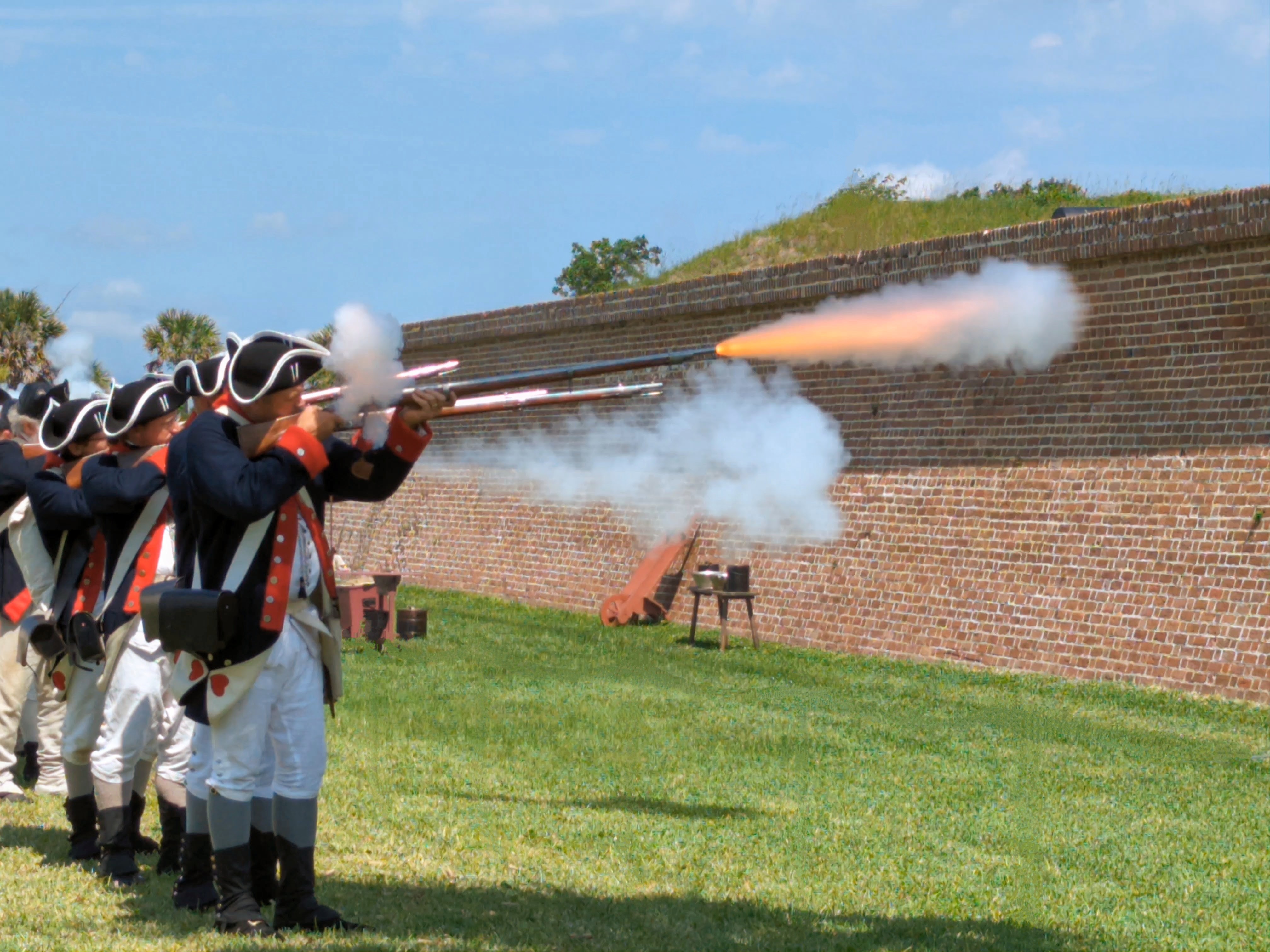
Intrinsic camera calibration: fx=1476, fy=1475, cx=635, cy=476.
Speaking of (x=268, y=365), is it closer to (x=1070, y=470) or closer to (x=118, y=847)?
(x=118, y=847)

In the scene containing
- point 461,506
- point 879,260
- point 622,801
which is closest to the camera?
point 622,801

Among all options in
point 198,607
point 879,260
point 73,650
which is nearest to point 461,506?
point 879,260

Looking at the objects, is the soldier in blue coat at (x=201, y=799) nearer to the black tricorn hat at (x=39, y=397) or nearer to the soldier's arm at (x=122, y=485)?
the soldier's arm at (x=122, y=485)

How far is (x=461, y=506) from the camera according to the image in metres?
22.3

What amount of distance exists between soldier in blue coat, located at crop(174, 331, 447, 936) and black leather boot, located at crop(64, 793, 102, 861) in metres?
1.50

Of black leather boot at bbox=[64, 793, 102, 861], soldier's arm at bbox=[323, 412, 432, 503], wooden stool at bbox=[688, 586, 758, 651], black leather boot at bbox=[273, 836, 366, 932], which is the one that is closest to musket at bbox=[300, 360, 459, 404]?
soldier's arm at bbox=[323, 412, 432, 503]

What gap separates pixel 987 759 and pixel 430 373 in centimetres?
510

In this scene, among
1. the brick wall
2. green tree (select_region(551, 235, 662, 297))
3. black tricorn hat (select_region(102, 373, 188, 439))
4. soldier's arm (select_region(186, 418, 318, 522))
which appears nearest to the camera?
soldier's arm (select_region(186, 418, 318, 522))

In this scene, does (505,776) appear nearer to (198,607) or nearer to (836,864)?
(836,864)

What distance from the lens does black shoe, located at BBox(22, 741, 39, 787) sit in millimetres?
8391

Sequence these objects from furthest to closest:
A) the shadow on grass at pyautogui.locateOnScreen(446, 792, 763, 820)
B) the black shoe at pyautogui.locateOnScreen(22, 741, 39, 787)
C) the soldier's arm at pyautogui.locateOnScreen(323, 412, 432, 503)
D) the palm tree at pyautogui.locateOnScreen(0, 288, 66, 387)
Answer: the palm tree at pyautogui.locateOnScreen(0, 288, 66, 387)
the black shoe at pyautogui.locateOnScreen(22, 741, 39, 787)
the shadow on grass at pyautogui.locateOnScreen(446, 792, 763, 820)
the soldier's arm at pyautogui.locateOnScreen(323, 412, 432, 503)

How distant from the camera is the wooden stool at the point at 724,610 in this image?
51.3 feet

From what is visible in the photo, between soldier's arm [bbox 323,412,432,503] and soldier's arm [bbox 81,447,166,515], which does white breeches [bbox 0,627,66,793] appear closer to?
soldier's arm [bbox 81,447,166,515]

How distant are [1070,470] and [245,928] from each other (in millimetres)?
10005
